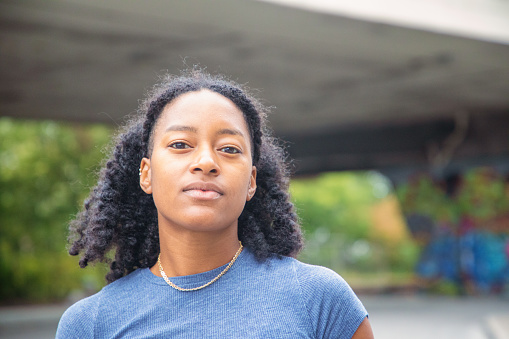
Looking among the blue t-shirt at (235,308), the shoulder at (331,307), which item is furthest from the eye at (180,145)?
the shoulder at (331,307)

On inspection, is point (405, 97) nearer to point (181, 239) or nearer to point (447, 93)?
point (447, 93)

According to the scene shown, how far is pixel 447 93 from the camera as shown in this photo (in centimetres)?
1177

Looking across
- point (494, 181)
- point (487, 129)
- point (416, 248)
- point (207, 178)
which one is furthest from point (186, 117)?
point (416, 248)

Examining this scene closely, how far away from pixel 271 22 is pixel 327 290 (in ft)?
19.4

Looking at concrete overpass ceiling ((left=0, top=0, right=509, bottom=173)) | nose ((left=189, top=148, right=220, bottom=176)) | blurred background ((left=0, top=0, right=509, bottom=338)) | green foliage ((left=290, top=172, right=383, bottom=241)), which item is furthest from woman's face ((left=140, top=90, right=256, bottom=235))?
green foliage ((left=290, top=172, right=383, bottom=241))

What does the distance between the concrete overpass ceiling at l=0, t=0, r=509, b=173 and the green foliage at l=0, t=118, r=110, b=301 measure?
5.20 metres

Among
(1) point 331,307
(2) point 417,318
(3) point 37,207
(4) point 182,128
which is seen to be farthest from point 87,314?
(3) point 37,207

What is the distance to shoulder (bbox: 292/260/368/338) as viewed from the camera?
6.15 feet

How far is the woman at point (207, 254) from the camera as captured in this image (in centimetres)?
189

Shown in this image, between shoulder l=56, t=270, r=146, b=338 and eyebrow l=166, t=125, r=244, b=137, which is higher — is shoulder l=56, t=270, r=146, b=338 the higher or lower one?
the lower one

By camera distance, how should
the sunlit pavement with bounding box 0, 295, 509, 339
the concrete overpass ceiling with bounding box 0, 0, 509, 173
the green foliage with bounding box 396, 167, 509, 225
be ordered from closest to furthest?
the concrete overpass ceiling with bounding box 0, 0, 509, 173 < the sunlit pavement with bounding box 0, 295, 509, 339 < the green foliage with bounding box 396, 167, 509, 225

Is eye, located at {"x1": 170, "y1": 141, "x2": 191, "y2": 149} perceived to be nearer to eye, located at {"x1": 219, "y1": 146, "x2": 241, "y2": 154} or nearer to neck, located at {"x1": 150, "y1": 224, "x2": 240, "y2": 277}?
eye, located at {"x1": 219, "y1": 146, "x2": 241, "y2": 154}

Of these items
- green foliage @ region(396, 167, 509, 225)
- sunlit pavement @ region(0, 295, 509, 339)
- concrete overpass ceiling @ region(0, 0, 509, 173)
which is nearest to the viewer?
concrete overpass ceiling @ region(0, 0, 509, 173)

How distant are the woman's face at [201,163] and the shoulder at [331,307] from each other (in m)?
0.33
